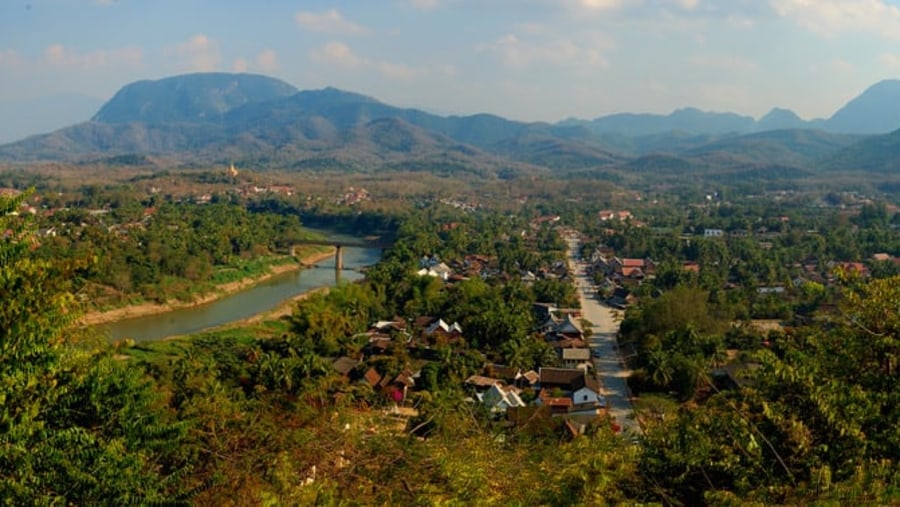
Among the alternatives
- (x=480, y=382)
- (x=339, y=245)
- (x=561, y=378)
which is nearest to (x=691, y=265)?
(x=339, y=245)

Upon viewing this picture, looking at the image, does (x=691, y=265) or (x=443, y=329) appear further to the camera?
(x=691, y=265)

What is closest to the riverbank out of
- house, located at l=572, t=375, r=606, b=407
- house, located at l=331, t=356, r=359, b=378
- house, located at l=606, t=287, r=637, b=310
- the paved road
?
house, located at l=331, t=356, r=359, b=378

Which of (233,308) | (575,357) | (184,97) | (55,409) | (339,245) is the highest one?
(184,97)

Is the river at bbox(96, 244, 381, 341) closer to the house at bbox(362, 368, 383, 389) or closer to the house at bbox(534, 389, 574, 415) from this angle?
the house at bbox(362, 368, 383, 389)

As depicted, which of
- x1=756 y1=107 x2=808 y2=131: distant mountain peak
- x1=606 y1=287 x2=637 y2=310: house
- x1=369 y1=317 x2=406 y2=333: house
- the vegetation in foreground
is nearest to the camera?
the vegetation in foreground

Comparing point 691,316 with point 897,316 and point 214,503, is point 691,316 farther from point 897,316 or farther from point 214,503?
point 214,503

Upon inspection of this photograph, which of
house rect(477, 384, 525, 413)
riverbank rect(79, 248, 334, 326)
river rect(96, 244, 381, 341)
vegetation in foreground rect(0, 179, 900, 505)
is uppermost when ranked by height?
vegetation in foreground rect(0, 179, 900, 505)

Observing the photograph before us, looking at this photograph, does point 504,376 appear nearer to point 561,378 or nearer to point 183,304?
point 561,378
